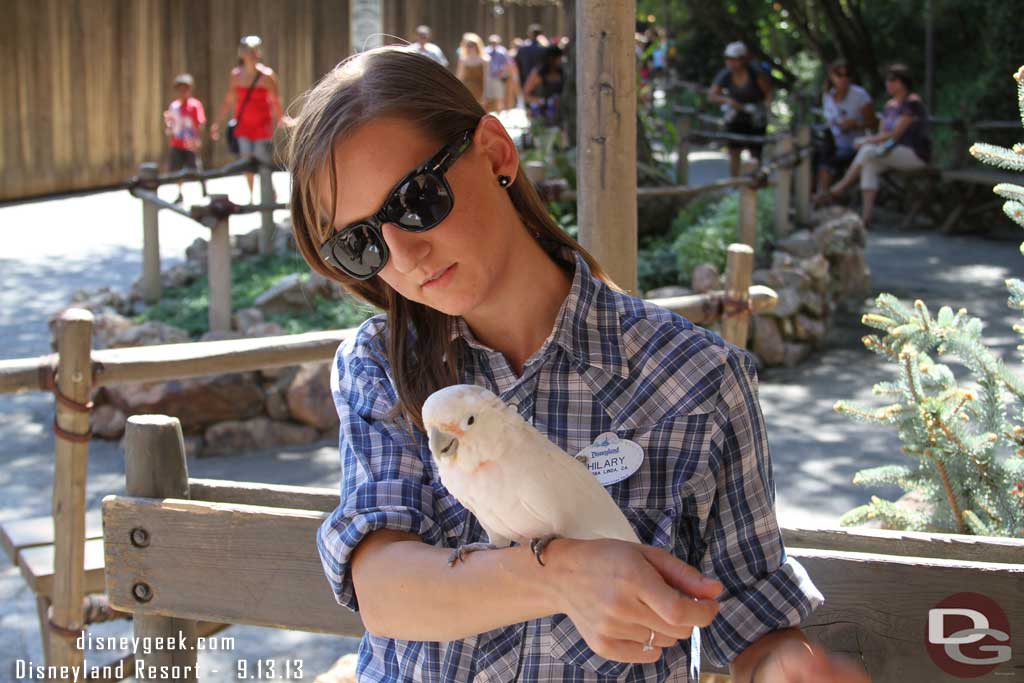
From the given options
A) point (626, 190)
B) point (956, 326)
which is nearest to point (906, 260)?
point (956, 326)

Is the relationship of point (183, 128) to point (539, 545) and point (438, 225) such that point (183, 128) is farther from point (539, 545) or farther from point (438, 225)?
point (539, 545)

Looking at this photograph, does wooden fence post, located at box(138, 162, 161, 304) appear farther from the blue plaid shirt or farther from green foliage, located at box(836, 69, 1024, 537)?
the blue plaid shirt

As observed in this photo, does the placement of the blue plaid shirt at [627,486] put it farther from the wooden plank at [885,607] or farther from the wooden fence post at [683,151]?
the wooden fence post at [683,151]

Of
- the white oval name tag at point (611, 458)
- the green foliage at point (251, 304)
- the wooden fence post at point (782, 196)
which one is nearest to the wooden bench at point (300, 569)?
the white oval name tag at point (611, 458)

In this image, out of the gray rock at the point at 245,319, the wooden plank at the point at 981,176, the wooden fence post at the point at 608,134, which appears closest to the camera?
the wooden fence post at the point at 608,134

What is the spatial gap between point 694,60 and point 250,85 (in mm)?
12062

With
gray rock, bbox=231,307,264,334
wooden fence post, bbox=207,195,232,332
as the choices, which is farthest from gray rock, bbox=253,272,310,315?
wooden fence post, bbox=207,195,232,332

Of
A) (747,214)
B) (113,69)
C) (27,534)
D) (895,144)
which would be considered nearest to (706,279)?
(747,214)

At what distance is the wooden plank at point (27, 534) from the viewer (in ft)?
11.6

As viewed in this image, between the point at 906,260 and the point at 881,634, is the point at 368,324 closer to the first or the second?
the point at 881,634

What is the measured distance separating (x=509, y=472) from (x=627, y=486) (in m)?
0.24

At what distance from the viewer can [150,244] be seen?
734 centimetres

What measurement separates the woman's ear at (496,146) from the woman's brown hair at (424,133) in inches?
0.9

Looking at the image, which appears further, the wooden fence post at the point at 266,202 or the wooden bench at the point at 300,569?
the wooden fence post at the point at 266,202
